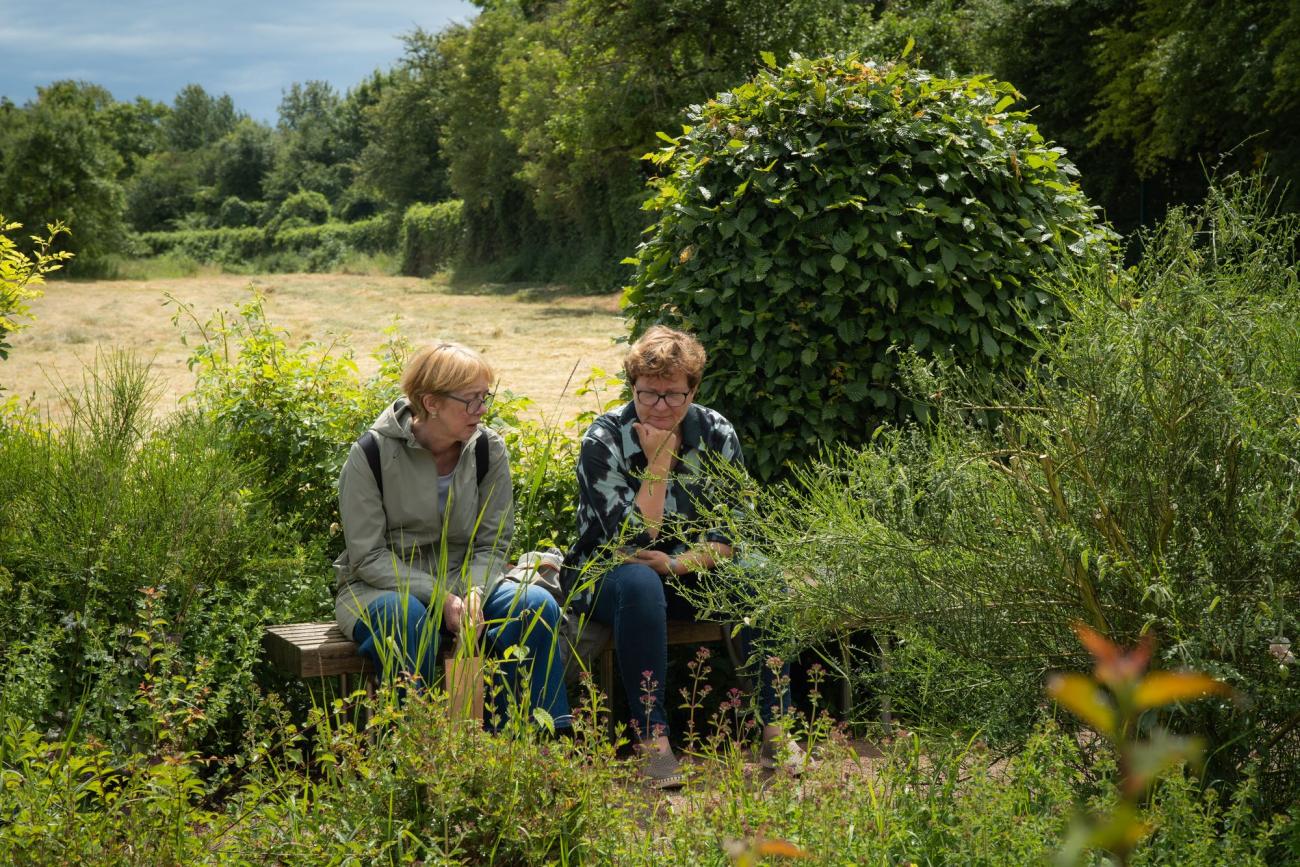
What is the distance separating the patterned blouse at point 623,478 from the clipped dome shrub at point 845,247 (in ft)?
1.46

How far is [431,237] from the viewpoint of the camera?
50469 mm

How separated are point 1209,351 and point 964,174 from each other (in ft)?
8.15

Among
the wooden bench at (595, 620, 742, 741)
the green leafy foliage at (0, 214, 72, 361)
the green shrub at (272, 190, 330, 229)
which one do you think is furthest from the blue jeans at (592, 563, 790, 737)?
the green shrub at (272, 190, 330, 229)

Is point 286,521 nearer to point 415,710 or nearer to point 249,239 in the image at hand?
point 415,710

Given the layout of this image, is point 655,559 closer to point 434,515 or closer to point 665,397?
point 665,397

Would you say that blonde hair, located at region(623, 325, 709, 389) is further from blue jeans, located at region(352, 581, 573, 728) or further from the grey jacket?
blue jeans, located at region(352, 581, 573, 728)

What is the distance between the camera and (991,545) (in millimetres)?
2859

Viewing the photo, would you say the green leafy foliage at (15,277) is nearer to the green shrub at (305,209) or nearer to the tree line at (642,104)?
the tree line at (642,104)

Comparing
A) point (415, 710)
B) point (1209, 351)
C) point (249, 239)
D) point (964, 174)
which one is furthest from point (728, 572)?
point (249, 239)

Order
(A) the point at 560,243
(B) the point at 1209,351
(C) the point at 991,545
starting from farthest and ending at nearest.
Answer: (A) the point at 560,243
(C) the point at 991,545
(B) the point at 1209,351

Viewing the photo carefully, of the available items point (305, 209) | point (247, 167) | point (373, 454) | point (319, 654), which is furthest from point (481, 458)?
point (247, 167)

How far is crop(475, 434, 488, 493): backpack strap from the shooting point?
413cm

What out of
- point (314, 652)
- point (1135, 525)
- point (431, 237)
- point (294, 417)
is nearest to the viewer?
point (1135, 525)

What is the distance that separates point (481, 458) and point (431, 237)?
157 feet
